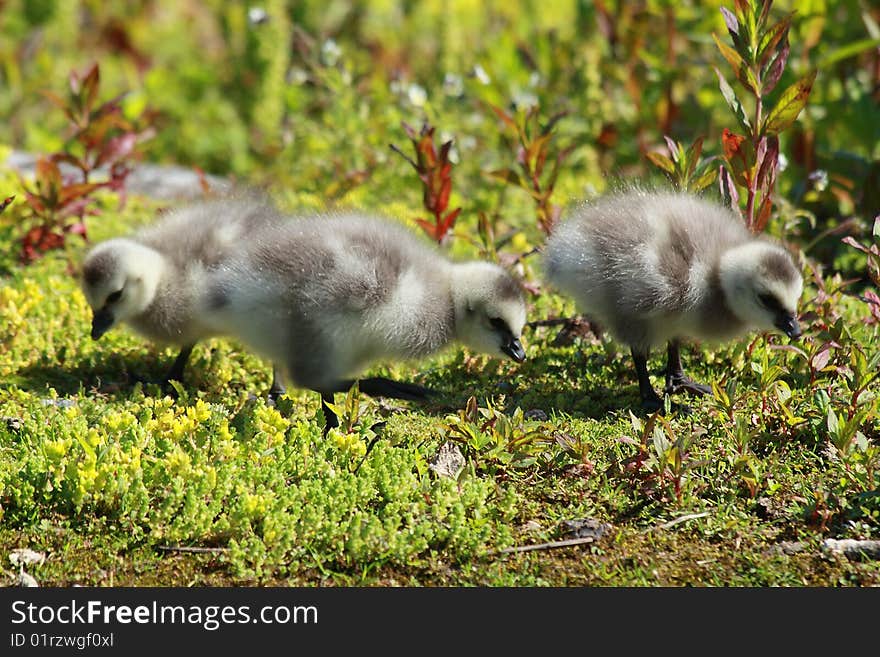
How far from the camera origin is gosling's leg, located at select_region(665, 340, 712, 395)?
5.20m

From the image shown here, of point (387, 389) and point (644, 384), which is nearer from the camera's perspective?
point (387, 389)

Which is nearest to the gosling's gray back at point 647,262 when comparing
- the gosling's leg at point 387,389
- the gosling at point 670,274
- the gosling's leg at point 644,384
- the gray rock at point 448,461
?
the gosling at point 670,274

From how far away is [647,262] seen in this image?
4785 mm

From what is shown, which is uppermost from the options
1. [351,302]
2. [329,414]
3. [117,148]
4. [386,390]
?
[117,148]

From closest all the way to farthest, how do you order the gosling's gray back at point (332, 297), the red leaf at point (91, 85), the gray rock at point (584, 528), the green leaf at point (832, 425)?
the gray rock at point (584, 528) → the green leaf at point (832, 425) → the gosling's gray back at point (332, 297) → the red leaf at point (91, 85)

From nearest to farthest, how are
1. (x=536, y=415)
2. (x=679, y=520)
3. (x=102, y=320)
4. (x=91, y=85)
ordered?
(x=679, y=520), (x=536, y=415), (x=102, y=320), (x=91, y=85)

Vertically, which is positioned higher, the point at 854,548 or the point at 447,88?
the point at 447,88

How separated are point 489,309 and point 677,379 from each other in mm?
1131

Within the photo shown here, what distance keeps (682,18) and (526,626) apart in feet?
20.0

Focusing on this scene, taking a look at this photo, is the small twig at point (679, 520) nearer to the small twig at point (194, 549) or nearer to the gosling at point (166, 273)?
the small twig at point (194, 549)

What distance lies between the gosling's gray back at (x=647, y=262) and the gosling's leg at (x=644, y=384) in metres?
0.15

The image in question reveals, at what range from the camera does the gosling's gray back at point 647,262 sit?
15.7 ft

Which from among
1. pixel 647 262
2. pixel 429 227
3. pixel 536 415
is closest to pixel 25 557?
pixel 536 415

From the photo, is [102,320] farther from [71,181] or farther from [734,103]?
[734,103]
